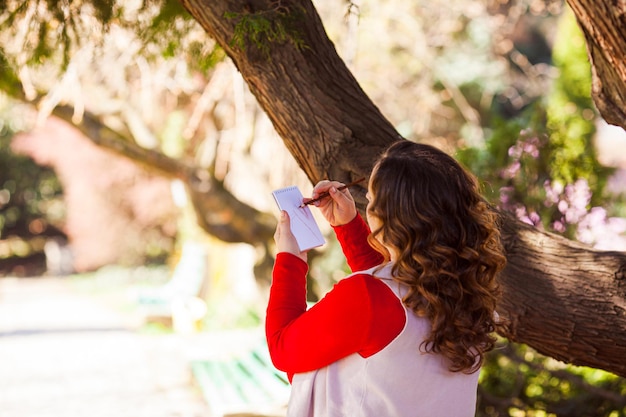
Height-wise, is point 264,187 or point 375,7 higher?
point 375,7

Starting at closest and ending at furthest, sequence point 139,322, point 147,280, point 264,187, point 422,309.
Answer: point 422,309
point 264,187
point 139,322
point 147,280

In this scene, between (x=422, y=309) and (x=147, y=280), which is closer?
(x=422, y=309)

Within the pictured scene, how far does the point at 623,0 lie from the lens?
7.36ft

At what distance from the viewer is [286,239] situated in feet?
7.25

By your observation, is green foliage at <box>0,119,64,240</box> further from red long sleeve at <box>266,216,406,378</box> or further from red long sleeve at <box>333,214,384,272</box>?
red long sleeve at <box>266,216,406,378</box>

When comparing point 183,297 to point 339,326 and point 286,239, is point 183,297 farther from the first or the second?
point 339,326

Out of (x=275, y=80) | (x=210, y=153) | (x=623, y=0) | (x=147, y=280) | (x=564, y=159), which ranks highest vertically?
(x=275, y=80)

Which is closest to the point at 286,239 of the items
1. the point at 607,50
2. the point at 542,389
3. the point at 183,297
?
the point at 607,50

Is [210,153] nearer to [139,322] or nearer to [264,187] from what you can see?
[264,187]

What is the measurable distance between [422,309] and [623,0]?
100 centimetres

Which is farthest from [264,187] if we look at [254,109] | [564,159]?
[564,159]

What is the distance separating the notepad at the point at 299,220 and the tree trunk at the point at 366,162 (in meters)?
0.85

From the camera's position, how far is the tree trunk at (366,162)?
309cm

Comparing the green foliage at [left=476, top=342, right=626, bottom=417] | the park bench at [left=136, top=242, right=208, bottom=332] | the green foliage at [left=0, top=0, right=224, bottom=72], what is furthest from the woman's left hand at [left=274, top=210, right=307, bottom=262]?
the park bench at [left=136, top=242, right=208, bottom=332]
